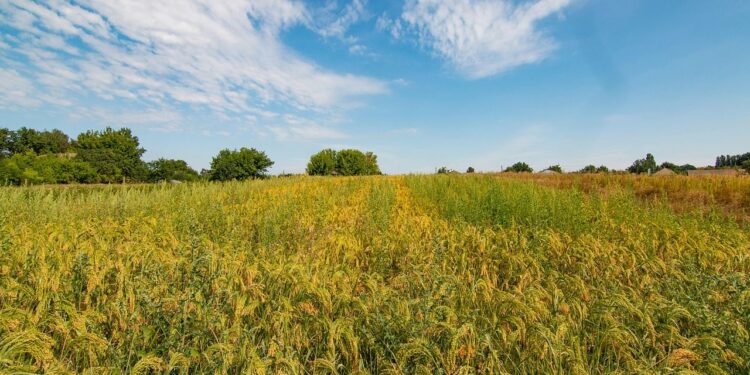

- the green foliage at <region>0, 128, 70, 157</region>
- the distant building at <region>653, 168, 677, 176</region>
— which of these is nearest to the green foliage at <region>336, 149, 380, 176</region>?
the distant building at <region>653, 168, 677, 176</region>

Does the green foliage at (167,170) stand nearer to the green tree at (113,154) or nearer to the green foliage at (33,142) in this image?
the green tree at (113,154)

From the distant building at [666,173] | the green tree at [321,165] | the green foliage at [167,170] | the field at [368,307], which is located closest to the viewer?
the field at [368,307]

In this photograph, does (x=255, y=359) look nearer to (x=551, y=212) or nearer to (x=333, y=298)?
(x=333, y=298)

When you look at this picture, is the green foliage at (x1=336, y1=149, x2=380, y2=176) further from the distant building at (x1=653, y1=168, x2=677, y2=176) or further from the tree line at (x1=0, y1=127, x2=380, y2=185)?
the distant building at (x1=653, y1=168, x2=677, y2=176)

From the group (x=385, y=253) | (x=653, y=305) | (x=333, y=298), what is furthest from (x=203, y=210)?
(x=653, y=305)

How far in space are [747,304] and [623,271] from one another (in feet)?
3.98

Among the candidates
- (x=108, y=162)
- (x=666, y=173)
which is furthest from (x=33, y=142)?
(x=666, y=173)

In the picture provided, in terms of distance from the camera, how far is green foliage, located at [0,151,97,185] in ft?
147

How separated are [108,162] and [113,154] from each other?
6.60ft

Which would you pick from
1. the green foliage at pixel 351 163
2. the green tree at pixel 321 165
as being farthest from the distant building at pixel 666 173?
the green tree at pixel 321 165

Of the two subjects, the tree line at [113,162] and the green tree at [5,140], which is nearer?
the tree line at [113,162]

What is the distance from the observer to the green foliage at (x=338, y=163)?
232ft

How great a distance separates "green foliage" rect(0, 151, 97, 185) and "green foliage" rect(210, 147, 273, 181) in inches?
853

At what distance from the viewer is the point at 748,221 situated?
737 centimetres
